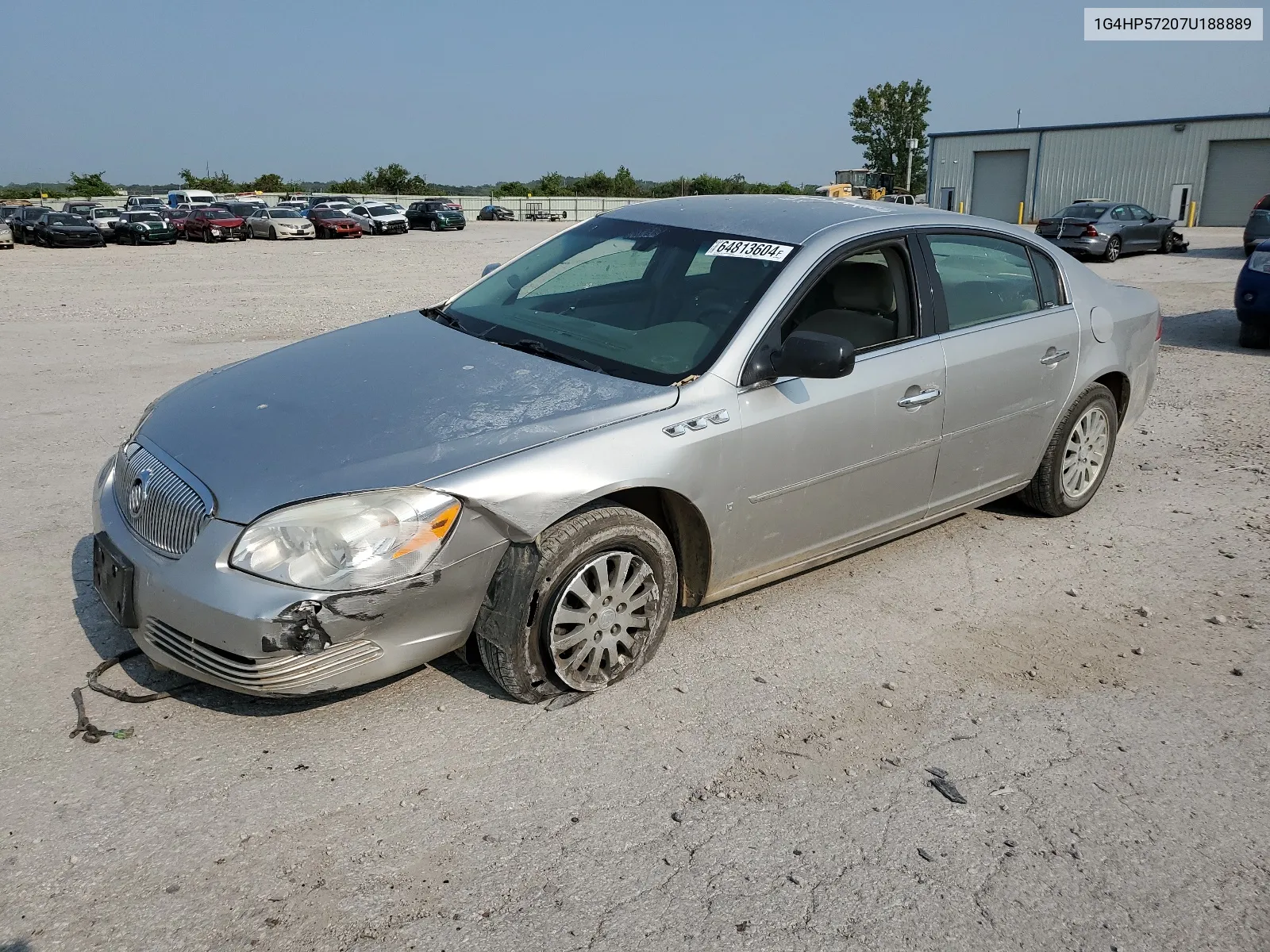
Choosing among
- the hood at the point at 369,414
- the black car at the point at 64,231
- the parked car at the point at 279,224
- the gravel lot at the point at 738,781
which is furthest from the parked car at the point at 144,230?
the hood at the point at 369,414

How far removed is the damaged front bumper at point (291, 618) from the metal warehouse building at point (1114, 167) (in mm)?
43680

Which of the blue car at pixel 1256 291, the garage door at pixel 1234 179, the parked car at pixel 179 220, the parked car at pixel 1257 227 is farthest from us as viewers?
the garage door at pixel 1234 179

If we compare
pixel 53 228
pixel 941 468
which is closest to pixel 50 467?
pixel 941 468

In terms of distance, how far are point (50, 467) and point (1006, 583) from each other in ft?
17.9

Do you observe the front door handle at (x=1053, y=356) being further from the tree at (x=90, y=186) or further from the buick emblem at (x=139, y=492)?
the tree at (x=90, y=186)

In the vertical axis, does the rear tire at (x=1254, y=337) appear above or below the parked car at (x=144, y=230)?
below

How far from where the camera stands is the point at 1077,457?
5.45 meters

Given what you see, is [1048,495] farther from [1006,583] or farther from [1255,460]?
[1255,460]

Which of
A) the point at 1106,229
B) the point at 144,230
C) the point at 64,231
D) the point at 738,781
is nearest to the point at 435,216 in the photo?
the point at 144,230

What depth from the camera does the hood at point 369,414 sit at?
3176 mm

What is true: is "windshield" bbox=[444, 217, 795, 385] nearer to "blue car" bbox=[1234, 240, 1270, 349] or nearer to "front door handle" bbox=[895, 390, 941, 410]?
"front door handle" bbox=[895, 390, 941, 410]

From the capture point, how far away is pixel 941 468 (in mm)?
4598

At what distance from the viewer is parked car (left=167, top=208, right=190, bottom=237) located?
3834 centimetres

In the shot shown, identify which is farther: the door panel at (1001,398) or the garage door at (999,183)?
the garage door at (999,183)
